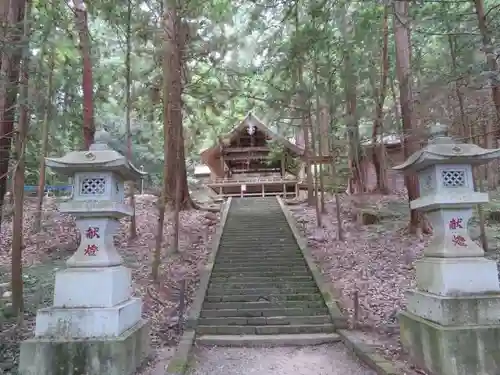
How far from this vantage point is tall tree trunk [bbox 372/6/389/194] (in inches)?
500

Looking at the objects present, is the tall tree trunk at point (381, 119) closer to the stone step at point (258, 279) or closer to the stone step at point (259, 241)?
the stone step at point (259, 241)

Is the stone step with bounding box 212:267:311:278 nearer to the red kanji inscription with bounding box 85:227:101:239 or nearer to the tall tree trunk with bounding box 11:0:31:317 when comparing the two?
the tall tree trunk with bounding box 11:0:31:317

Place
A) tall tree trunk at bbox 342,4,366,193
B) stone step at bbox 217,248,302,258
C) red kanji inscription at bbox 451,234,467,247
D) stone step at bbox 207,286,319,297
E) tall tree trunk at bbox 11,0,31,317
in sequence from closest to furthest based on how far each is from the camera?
red kanji inscription at bbox 451,234,467,247, tall tree trunk at bbox 11,0,31,317, stone step at bbox 207,286,319,297, stone step at bbox 217,248,302,258, tall tree trunk at bbox 342,4,366,193

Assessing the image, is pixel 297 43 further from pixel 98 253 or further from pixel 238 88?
pixel 98 253

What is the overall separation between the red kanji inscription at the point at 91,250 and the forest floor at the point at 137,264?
168cm

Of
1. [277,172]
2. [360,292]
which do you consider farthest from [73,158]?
[277,172]

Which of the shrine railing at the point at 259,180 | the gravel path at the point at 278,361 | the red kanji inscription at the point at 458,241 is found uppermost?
the shrine railing at the point at 259,180

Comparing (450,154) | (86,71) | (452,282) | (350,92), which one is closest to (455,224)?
(452,282)

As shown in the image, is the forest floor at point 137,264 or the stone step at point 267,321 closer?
the forest floor at point 137,264

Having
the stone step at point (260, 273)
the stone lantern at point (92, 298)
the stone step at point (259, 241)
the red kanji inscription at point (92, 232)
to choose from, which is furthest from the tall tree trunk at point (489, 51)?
the stone step at point (259, 241)

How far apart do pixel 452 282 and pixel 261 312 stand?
407 cm

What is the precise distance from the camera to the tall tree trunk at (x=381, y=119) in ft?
41.7

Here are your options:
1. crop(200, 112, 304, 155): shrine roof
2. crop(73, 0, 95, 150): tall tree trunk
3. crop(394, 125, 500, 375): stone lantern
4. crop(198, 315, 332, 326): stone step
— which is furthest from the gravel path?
crop(200, 112, 304, 155): shrine roof

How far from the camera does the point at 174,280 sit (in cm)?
923
